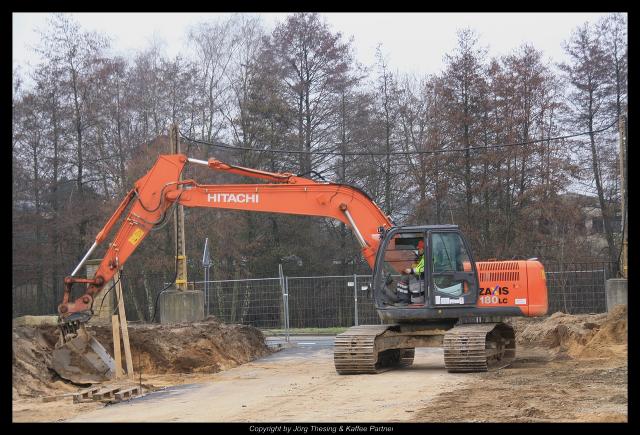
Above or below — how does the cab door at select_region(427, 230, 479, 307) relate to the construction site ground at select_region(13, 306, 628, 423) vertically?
above

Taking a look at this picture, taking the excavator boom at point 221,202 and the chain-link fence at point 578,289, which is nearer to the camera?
the excavator boom at point 221,202

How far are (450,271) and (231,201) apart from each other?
4.92 m

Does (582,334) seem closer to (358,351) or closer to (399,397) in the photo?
(358,351)

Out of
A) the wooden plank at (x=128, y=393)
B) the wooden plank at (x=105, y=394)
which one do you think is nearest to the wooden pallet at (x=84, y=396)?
the wooden plank at (x=105, y=394)

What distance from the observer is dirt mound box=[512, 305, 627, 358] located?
1711 centimetres

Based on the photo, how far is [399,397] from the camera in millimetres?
11961

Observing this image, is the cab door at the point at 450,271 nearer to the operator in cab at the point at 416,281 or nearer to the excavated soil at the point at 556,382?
the operator in cab at the point at 416,281

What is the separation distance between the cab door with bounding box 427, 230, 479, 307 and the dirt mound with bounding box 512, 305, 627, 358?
3.15 m

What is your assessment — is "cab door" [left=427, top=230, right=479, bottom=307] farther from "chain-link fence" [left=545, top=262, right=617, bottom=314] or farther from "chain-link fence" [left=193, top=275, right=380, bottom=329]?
"chain-link fence" [left=545, top=262, right=617, bottom=314]

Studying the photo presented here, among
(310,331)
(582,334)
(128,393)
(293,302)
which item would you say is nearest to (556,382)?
(582,334)

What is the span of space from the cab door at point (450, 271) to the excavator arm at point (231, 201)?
172 cm

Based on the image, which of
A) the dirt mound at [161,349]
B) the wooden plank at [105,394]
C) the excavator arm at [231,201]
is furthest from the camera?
the excavator arm at [231,201]

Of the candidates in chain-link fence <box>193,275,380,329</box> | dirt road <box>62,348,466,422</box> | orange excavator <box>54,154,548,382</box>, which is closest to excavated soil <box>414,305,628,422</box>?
dirt road <box>62,348,466,422</box>

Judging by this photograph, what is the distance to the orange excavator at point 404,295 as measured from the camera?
15.2m
